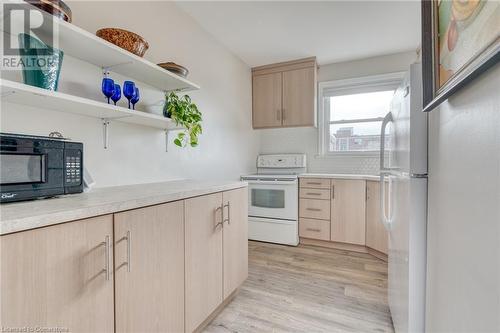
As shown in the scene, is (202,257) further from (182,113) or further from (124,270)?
(182,113)

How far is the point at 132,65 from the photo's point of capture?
1.49 metres

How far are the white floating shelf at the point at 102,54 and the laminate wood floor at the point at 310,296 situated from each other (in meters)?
1.75

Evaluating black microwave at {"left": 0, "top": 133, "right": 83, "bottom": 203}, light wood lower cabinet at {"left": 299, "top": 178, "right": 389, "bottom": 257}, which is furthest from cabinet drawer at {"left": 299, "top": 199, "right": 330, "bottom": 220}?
black microwave at {"left": 0, "top": 133, "right": 83, "bottom": 203}

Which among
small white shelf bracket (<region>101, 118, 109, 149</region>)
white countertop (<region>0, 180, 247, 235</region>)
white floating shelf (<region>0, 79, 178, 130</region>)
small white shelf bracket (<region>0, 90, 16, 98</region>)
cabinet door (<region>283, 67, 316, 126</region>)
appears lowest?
white countertop (<region>0, 180, 247, 235</region>)

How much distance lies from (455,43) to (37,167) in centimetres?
152

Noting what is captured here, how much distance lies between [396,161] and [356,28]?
1821 mm

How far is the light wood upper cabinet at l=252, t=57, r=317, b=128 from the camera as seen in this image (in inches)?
129

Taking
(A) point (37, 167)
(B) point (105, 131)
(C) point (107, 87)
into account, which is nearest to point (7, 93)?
(A) point (37, 167)

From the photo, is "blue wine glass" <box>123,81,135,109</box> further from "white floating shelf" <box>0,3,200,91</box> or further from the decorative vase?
the decorative vase

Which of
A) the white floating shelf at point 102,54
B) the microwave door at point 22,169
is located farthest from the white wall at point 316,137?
the microwave door at point 22,169

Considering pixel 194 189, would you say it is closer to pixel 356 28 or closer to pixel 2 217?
pixel 2 217

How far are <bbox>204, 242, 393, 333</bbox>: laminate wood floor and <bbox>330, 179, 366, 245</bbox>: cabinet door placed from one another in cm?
24

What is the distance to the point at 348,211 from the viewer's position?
2.90 m

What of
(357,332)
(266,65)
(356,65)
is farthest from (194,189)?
(356,65)
